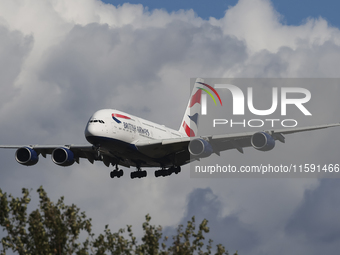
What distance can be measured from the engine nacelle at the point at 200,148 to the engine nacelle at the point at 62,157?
38.9ft

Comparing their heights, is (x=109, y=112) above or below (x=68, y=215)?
above

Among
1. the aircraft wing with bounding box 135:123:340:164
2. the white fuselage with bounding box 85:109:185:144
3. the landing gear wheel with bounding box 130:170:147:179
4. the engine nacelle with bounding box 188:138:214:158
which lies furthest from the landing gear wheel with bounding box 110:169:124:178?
the engine nacelle with bounding box 188:138:214:158

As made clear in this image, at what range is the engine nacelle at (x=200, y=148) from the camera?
183 feet

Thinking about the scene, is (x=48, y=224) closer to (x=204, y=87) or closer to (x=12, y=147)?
(x=12, y=147)

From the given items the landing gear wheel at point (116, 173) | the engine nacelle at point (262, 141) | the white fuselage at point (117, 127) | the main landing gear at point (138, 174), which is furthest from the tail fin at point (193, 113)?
the engine nacelle at point (262, 141)

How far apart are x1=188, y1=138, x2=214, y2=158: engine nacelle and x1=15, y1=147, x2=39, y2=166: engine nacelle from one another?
15.6m

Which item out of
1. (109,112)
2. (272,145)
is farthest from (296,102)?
(109,112)

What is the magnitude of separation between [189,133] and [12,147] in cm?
2354

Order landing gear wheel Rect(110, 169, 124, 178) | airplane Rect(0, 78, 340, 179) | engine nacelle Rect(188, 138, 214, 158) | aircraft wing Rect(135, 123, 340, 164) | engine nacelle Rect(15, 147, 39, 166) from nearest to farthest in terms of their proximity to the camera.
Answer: airplane Rect(0, 78, 340, 179) < aircraft wing Rect(135, 123, 340, 164) < engine nacelle Rect(188, 138, 214, 158) < engine nacelle Rect(15, 147, 39, 166) < landing gear wheel Rect(110, 169, 124, 178)

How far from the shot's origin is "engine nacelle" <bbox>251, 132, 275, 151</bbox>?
54.1 metres

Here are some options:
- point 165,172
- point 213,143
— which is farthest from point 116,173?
point 213,143

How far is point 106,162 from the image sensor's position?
61375 millimetres

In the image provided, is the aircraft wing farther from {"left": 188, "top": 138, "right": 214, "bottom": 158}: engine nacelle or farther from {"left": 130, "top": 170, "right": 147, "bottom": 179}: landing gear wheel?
{"left": 130, "top": 170, "right": 147, "bottom": 179}: landing gear wheel

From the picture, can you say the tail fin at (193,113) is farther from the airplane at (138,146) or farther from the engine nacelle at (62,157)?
the engine nacelle at (62,157)
